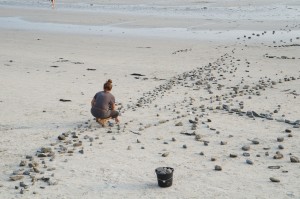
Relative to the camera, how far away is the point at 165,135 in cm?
1261

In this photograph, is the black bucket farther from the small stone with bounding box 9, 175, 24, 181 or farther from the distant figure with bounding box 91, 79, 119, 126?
the distant figure with bounding box 91, 79, 119, 126

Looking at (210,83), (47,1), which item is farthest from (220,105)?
(47,1)

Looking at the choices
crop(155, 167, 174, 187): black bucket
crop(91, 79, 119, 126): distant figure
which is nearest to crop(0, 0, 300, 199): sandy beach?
crop(155, 167, 174, 187): black bucket

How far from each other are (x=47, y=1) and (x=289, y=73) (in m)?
69.5

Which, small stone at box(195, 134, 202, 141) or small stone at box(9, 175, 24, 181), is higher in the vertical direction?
small stone at box(195, 134, 202, 141)

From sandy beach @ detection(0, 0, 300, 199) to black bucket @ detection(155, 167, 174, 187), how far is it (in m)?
0.15

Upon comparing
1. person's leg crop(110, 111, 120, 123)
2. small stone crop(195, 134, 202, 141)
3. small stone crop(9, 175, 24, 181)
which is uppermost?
person's leg crop(110, 111, 120, 123)

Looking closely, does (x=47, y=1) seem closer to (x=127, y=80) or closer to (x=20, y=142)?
(x=127, y=80)

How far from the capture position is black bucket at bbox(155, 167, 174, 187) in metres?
8.92

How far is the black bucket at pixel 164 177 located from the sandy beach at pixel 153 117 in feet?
0.49

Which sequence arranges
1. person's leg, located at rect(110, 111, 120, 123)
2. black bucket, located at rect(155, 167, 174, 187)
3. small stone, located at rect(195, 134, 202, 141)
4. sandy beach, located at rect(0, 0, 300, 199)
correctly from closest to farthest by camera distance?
black bucket, located at rect(155, 167, 174, 187) < sandy beach, located at rect(0, 0, 300, 199) < small stone, located at rect(195, 134, 202, 141) < person's leg, located at rect(110, 111, 120, 123)

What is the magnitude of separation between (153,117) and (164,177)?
5630 millimetres

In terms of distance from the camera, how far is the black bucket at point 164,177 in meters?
8.92

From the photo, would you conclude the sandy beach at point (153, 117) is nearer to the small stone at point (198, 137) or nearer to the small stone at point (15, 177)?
the small stone at point (15, 177)
